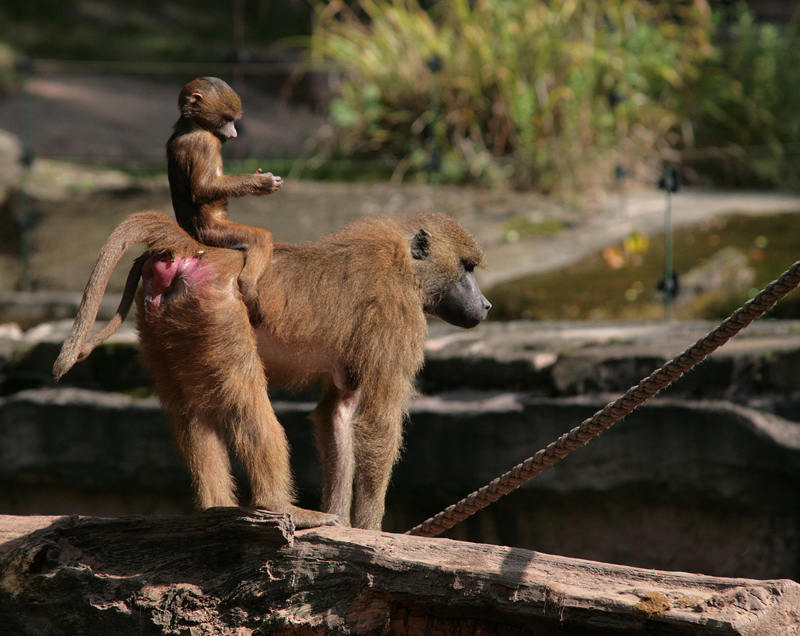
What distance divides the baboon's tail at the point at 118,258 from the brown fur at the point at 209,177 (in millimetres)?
72

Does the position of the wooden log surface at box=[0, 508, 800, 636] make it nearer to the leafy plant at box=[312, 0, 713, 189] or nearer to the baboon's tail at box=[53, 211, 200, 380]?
the baboon's tail at box=[53, 211, 200, 380]

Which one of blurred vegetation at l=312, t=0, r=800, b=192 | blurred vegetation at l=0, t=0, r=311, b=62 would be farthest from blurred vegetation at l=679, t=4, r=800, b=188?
blurred vegetation at l=0, t=0, r=311, b=62

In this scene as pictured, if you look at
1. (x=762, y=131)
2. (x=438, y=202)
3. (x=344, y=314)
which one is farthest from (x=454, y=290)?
(x=762, y=131)

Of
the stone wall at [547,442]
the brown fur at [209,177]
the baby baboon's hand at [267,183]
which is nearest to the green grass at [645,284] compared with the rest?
the stone wall at [547,442]

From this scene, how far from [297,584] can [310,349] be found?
0.88m

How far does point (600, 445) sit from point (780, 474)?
2.85 feet

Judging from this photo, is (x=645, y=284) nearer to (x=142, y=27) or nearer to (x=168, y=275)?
(x=168, y=275)

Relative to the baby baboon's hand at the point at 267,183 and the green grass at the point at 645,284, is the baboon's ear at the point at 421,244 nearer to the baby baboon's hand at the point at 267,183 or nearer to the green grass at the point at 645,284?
the baby baboon's hand at the point at 267,183

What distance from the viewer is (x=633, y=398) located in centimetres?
302

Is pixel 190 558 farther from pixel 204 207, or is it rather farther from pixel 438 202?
pixel 438 202

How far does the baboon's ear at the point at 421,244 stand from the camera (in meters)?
3.80

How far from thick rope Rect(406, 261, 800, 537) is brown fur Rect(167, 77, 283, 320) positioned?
1128 mm

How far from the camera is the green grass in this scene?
678 centimetres

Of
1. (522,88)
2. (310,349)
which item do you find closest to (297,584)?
(310,349)
